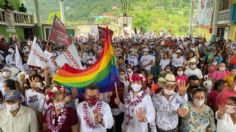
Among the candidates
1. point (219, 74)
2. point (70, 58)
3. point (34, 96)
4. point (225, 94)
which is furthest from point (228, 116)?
point (219, 74)

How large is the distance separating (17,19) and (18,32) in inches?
44.6

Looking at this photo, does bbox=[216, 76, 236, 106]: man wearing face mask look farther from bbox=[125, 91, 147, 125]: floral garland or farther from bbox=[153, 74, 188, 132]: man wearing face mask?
bbox=[125, 91, 147, 125]: floral garland

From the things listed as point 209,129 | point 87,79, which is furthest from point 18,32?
point 209,129

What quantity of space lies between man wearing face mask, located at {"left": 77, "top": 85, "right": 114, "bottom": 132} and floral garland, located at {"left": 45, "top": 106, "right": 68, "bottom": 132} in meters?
0.24

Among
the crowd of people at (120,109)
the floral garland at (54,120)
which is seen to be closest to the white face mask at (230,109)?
the crowd of people at (120,109)

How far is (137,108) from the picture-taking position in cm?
402

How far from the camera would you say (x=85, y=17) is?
3196 inches

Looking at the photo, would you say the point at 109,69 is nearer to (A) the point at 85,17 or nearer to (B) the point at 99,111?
(B) the point at 99,111

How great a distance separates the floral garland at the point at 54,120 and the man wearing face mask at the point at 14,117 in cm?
25

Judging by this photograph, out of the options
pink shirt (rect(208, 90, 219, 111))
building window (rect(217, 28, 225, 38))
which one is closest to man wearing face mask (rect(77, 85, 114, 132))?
pink shirt (rect(208, 90, 219, 111))

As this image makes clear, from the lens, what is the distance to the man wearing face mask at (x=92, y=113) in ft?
12.2

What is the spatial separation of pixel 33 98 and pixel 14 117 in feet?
3.43

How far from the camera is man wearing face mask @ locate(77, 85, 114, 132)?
3.73 meters

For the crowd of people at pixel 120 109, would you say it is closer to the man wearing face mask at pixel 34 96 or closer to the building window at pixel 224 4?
the man wearing face mask at pixel 34 96
